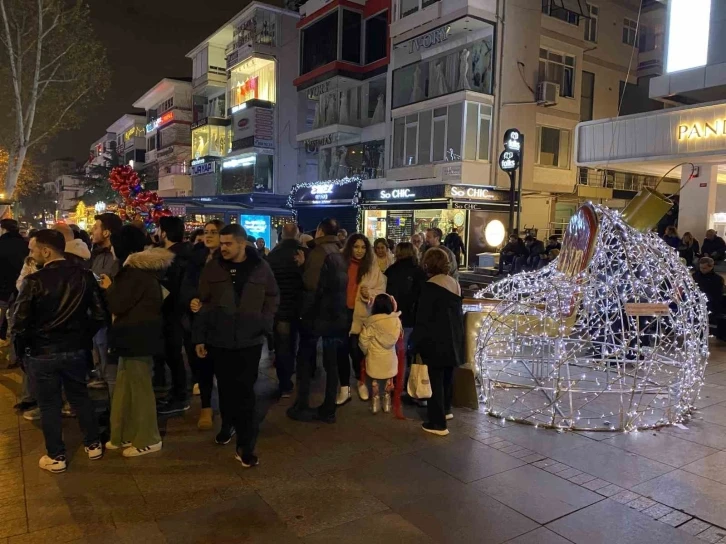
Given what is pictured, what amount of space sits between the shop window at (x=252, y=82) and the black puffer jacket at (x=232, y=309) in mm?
29339

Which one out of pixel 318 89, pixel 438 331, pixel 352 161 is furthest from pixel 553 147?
pixel 438 331

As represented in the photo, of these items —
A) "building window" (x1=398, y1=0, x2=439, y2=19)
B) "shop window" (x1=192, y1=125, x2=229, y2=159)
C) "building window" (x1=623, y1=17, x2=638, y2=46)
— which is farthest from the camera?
"shop window" (x1=192, y1=125, x2=229, y2=159)

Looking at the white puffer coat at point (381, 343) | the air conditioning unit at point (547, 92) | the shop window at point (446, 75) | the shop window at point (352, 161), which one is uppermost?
the shop window at point (446, 75)

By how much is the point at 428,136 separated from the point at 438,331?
1758cm

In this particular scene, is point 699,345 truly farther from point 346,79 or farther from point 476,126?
point 346,79

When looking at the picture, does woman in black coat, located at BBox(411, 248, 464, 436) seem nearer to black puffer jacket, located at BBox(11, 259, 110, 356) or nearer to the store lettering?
black puffer jacket, located at BBox(11, 259, 110, 356)

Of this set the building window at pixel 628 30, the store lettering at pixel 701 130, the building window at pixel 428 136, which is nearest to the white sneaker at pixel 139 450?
the store lettering at pixel 701 130

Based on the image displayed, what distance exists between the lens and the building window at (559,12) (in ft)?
69.2

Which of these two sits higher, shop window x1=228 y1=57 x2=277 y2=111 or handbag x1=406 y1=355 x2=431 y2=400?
shop window x1=228 y1=57 x2=277 y2=111

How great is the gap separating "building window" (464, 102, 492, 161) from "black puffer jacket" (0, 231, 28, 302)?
52.2 ft

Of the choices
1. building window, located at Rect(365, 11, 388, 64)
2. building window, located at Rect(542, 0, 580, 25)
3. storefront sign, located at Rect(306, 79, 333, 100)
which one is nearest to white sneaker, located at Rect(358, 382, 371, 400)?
building window, located at Rect(542, 0, 580, 25)

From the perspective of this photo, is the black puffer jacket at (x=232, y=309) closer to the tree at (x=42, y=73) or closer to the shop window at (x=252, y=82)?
the tree at (x=42, y=73)

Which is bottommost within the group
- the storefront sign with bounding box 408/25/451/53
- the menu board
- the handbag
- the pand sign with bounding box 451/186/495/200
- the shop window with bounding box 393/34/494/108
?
the handbag

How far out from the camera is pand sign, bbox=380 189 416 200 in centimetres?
2158
